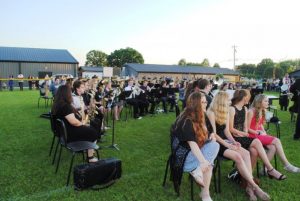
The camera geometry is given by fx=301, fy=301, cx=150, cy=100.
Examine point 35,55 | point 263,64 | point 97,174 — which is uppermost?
point 263,64

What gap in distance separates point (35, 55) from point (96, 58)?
208 ft

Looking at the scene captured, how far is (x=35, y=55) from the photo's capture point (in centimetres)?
4219

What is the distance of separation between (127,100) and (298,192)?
314 inches

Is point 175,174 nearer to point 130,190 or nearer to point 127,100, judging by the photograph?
point 130,190

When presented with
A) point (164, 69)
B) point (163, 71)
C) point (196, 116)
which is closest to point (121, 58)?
point (164, 69)

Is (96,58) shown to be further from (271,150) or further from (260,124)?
(271,150)

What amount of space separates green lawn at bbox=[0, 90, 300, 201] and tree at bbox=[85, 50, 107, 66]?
97.3m

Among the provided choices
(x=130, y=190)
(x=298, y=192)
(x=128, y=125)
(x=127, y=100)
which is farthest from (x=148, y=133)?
(x=298, y=192)

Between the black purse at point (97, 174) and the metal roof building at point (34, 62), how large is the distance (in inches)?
1556

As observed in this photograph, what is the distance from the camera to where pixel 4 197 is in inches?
159

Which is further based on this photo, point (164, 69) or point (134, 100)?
point (164, 69)

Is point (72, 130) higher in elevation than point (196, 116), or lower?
lower

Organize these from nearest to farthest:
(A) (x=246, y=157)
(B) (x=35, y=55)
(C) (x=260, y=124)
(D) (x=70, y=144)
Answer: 1. (A) (x=246, y=157)
2. (D) (x=70, y=144)
3. (C) (x=260, y=124)
4. (B) (x=35, y=55)

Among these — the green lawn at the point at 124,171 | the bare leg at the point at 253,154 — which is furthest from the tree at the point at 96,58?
the bare leg at the point at 253,154
